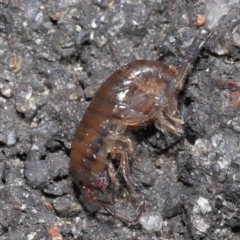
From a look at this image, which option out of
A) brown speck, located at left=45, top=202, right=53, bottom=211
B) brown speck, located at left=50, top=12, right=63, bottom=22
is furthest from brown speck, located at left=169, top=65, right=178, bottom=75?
brown speck, located at left=45, top=202, right=53, bottom=211

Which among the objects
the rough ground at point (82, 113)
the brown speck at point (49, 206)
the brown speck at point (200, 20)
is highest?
the brown speck at point (200, 20)

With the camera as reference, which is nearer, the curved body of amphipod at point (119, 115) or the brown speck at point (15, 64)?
the curved body of amphipod at point (119, 115)

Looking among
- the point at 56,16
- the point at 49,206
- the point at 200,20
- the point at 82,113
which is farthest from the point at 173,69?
the point at 49,206

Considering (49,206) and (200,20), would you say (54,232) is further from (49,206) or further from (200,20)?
(200,20)

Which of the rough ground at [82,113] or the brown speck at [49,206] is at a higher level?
the rough ground at [82,113]

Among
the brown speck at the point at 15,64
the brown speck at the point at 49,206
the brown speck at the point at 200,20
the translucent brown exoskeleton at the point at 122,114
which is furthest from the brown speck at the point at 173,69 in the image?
the brown speck at the point at 49,206

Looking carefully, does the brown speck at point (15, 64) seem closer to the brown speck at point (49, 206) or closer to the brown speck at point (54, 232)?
the brown speck at point (49, 206)
